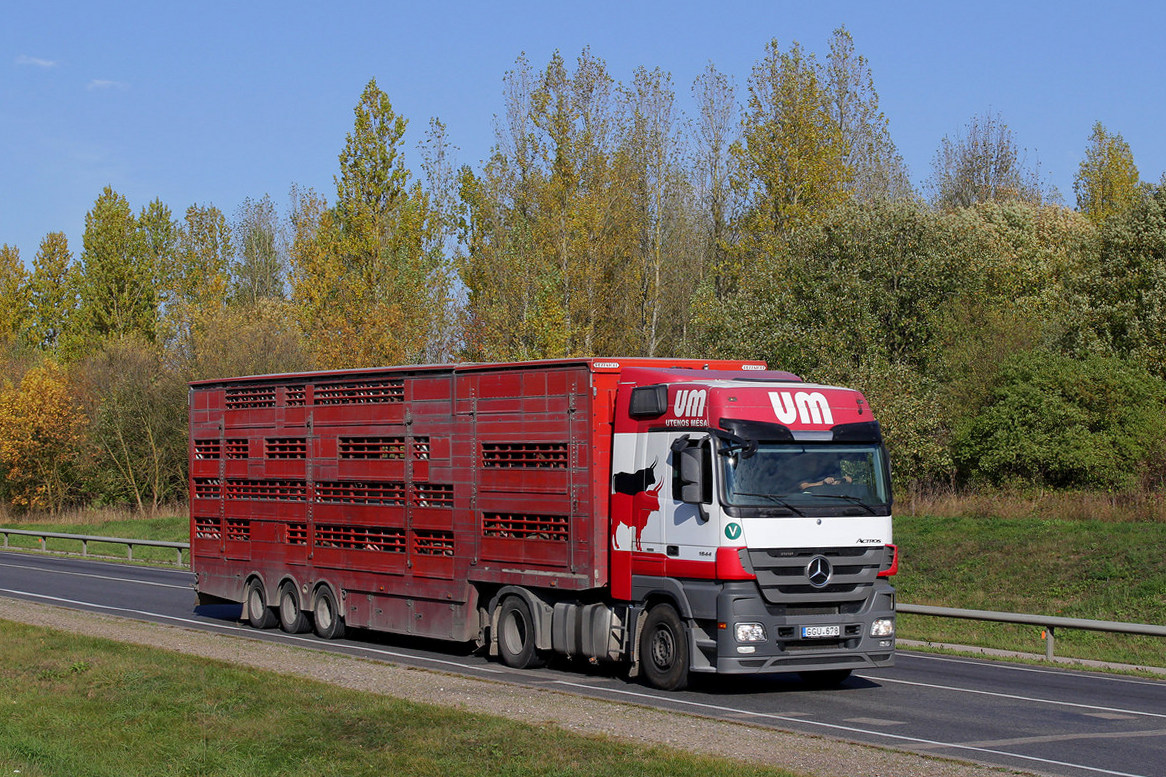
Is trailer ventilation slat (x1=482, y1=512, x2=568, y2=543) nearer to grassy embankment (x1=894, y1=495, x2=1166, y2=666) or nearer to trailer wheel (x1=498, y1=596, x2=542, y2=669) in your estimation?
trailer wheel (x1=498, y1=596, x2=542, y2=669)

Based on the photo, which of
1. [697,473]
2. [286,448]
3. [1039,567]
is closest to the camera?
[697,473]

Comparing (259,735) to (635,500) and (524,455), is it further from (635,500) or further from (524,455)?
(524,455)

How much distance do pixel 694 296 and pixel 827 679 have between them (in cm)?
3566

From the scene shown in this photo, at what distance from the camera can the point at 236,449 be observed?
2258 centimetres

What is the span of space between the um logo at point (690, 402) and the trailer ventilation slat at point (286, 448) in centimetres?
800

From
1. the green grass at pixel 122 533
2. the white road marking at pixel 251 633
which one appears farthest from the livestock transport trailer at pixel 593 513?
the green grass at pixel 122 533

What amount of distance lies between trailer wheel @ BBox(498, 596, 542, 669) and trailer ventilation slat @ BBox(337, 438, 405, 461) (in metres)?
3.05

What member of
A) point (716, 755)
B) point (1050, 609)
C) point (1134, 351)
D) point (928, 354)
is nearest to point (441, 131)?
point (928, 354)

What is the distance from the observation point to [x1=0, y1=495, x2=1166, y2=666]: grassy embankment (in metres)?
21.3

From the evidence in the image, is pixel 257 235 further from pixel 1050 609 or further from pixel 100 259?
pixel 1050 609

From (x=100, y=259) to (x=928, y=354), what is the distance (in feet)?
169

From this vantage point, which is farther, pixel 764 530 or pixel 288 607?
pixel 288 607

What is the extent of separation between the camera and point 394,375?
746 inches

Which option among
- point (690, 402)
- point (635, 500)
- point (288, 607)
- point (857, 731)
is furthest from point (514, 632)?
point (857, 731)
